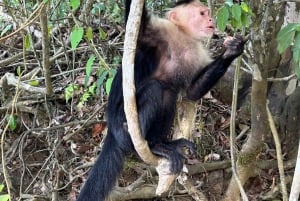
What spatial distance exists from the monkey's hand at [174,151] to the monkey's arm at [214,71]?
238 mm

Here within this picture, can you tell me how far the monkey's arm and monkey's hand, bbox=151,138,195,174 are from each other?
0.24 m

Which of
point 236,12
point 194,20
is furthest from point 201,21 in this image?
point 236,12

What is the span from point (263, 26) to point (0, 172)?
1847mm

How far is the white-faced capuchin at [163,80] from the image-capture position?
2.29m

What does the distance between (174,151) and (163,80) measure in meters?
0.33

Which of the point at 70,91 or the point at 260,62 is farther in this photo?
the point at 70,91

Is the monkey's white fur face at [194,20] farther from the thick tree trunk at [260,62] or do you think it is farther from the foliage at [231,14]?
the foliage at [231,14]

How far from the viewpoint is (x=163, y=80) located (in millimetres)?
2434

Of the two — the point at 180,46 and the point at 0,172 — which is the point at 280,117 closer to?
the point at 180,46

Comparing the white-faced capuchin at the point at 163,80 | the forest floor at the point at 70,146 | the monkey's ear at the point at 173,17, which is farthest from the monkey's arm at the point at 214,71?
the forest floor at the point at 70,146

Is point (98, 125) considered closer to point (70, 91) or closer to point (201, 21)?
point (70, 91)

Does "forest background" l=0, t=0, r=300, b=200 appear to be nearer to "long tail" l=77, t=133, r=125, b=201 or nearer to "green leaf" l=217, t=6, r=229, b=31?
"long tail" l=77, t=133, r=125, b=201

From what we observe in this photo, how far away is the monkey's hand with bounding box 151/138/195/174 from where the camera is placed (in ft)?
7.26

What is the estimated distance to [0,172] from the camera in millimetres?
3248
